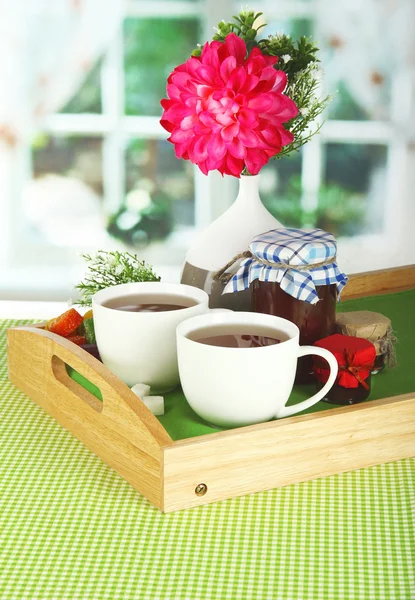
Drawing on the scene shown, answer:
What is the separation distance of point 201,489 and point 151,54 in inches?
110

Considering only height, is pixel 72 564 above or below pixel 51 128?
below

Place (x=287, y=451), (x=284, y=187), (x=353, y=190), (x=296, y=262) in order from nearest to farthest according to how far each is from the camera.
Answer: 1. (x=287, y=451)
2. (x=296, y=262)
3. (x=284, y=187)
4. (x=353, y=190)

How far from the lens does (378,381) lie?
1.08 meters

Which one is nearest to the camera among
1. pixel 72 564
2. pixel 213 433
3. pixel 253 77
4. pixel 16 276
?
pixel 72 564

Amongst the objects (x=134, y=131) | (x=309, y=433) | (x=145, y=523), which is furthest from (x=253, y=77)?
(x=134, y=131)

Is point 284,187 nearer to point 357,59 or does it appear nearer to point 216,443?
point 357,59

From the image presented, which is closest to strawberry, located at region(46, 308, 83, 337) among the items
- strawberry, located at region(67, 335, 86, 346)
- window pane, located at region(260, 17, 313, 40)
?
strawberry, located at region(67, 335, 86, 346)

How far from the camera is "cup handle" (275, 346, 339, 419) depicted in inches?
36.7

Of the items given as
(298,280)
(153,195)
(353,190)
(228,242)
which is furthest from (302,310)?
(353,190)

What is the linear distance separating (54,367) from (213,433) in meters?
0.30

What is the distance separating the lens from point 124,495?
89cm

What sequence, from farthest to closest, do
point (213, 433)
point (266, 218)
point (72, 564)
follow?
point (266, 218)
point (213, 433)
point (72, 564)

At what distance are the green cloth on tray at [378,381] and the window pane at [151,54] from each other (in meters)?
2.19

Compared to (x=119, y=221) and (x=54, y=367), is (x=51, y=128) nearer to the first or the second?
(x=119, y=221)
